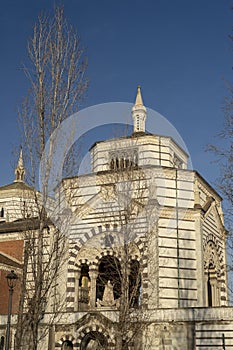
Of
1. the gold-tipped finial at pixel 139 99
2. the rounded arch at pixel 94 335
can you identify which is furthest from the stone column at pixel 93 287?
the gold-tipped finial at pixel 139 99

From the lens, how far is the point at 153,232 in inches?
982

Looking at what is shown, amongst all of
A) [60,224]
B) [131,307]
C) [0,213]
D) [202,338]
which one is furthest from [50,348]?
[0,213]

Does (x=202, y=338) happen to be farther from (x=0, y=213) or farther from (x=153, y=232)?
(x=0, y=213)

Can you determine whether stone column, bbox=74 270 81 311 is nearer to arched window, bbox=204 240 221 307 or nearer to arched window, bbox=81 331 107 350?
arched window, bbox=81 331 107 350

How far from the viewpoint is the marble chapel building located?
2136cm

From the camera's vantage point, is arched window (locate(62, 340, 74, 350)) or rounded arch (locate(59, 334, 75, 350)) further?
arched window (locate(62, 340, 74, 350))

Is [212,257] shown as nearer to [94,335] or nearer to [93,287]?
[93,287]

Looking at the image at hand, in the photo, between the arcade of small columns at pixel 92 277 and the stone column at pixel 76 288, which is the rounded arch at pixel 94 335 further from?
the stone column at pixel 76 288

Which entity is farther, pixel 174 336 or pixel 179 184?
pixel 179 184

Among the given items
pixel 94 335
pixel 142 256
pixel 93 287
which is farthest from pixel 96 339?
pixel 142 256

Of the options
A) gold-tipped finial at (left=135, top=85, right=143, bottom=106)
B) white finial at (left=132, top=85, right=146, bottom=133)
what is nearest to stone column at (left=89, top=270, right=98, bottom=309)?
white finial at (left=132, top=85, right=146, bottom=133)

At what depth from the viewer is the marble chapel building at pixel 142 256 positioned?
2136 cm

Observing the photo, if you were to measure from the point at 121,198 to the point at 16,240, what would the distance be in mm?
9732

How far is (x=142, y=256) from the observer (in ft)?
76.8
